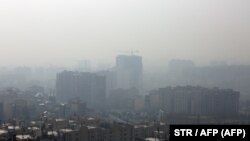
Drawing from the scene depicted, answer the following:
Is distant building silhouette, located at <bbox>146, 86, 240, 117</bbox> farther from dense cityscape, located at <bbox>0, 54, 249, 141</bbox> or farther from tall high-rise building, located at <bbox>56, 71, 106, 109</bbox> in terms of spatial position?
tall high-rise building, located at <bbox>56, 71, 106, 109</bbox>

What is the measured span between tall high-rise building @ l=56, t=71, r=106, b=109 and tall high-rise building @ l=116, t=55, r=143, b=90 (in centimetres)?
83

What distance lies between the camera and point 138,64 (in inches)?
429

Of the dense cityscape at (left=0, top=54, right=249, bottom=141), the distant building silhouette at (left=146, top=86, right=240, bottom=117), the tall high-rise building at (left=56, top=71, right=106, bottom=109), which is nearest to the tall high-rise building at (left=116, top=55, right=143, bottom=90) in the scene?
the dense cityscape at (left=0, top=54, right=249, bottom=141)

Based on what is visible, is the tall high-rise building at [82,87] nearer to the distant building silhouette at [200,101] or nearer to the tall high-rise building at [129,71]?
the tall high-rise building at [129,71]

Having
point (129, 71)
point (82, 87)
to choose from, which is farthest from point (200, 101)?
point (82, 87)

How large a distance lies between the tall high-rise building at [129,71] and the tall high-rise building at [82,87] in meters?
0.83

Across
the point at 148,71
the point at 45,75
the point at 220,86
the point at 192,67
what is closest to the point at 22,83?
the point at 45,75

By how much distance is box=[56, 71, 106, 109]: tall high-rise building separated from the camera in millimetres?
9742

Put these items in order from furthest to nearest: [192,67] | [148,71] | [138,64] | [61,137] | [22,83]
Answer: [22,83] → [138,64] → [148,71] → [192,67] → [61,137]

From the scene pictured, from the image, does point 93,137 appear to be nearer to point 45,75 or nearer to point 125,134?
point 125,134

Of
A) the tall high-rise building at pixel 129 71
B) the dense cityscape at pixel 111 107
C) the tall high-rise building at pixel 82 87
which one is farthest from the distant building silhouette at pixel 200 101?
the tall high-rise building at pixel 129 71

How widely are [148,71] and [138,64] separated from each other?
2.51 feet

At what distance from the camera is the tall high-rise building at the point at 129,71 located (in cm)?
1064

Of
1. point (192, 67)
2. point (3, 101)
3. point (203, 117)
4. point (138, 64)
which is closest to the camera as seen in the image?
point (203, 117)
